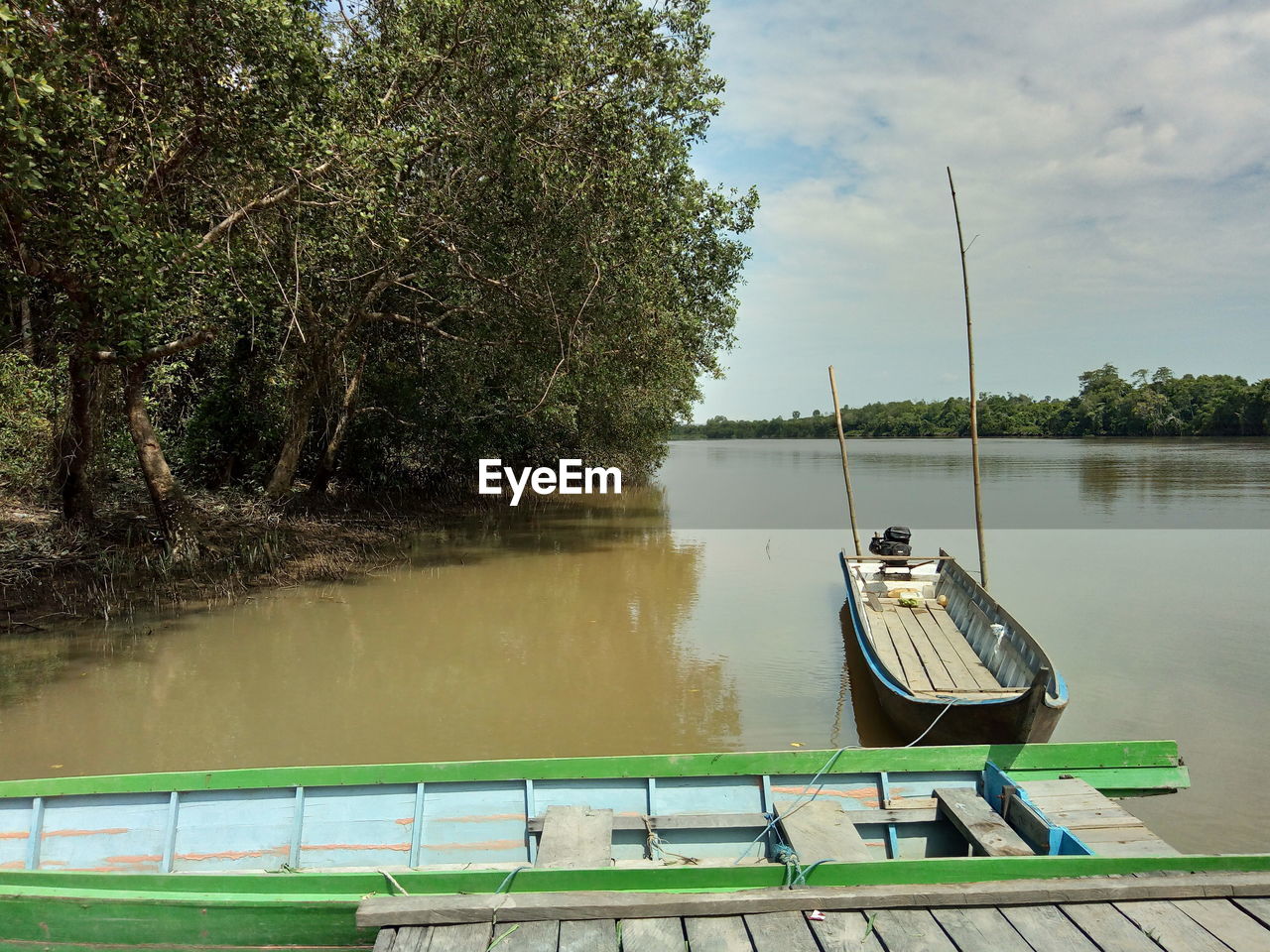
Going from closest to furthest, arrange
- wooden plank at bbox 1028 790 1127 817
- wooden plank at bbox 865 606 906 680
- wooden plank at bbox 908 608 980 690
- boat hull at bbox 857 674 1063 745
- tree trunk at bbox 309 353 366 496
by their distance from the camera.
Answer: wooden plank at bbox 1028 790 1127 817 → boat hull at bbox 857 674 1063 745 → wooden plank at bbox 908 608 980 690 → wooden plank at bbox 865 606 906 680 → tree trunk at bbox 309 353 366 496

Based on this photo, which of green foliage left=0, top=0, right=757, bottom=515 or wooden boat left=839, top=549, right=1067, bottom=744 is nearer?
wooden boat left=839, top=549, right=1067, bottom=744

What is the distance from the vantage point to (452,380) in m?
15.0

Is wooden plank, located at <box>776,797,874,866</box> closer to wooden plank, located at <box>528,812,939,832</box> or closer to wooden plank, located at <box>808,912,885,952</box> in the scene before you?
wooden plank, located at <box>528,812,939,832</box>

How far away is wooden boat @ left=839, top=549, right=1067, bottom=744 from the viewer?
5.20m

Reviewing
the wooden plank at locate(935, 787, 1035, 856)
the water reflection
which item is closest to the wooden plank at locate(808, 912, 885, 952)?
the wooden plank at locate(935, 787, 1035, 856)

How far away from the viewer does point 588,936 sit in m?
2.69

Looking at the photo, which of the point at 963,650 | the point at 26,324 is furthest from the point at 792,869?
the point at 26,324

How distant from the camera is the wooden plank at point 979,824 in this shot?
3.44 m

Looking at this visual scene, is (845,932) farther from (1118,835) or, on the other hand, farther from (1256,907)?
(1118,835)

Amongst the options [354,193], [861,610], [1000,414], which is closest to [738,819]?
[861,610]

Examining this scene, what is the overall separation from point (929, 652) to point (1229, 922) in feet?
14.9

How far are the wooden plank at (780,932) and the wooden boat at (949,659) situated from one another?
2925mm

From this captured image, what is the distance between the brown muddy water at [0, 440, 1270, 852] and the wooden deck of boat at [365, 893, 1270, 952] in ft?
8.36

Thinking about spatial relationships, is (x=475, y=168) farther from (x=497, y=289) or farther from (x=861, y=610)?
(x=861, y=610)
